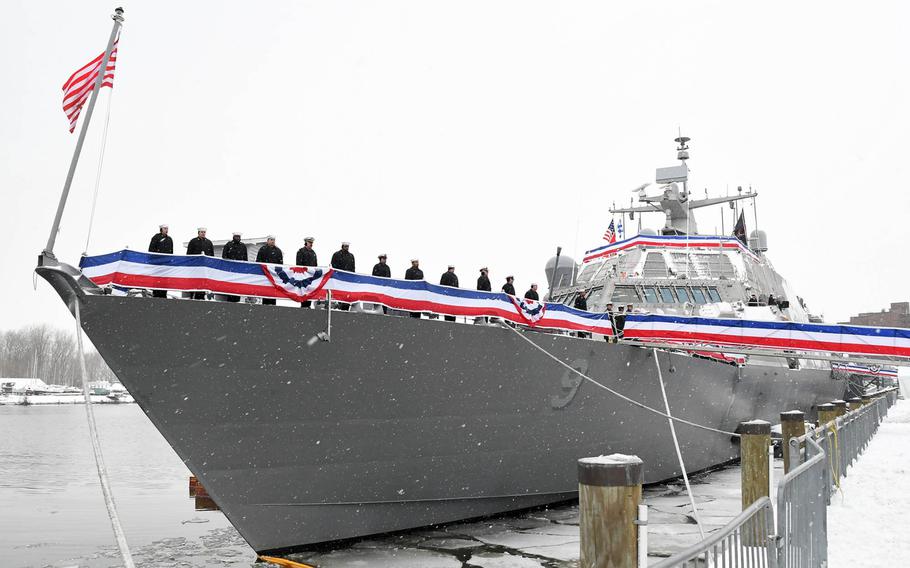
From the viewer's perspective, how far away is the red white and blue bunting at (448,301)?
6270mm

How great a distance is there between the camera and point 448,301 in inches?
314

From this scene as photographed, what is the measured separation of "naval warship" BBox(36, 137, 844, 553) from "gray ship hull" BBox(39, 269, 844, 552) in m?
0.01

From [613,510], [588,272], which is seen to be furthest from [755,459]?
[588,272]

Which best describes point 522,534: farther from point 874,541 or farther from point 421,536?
point 874,541

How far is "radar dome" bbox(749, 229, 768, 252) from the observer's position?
20875 mm

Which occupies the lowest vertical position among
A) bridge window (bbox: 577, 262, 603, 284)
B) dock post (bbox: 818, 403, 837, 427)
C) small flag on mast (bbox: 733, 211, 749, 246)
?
dock post (bbox: 818, 403, 837, 427)

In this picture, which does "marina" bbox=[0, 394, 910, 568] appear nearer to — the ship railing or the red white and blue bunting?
the red white and blue bunting

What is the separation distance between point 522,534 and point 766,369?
9874 millimetres

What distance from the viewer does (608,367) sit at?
32.2ft

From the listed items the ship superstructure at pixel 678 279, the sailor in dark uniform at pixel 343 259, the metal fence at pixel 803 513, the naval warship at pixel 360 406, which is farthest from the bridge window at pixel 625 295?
the sailor in dark uniform at pixel 343 259

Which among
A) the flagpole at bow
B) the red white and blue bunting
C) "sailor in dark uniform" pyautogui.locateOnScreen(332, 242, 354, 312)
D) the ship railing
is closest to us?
the ship railing

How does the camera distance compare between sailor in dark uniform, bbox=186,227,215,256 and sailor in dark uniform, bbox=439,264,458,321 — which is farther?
sailor in dark uniform, bbox=439,264,458,321

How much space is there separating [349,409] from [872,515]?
238 inches

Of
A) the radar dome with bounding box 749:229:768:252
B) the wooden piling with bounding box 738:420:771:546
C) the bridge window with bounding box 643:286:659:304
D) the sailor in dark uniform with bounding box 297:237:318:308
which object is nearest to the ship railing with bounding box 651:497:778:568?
the wooden piling with bounding box 738:420:771:546
